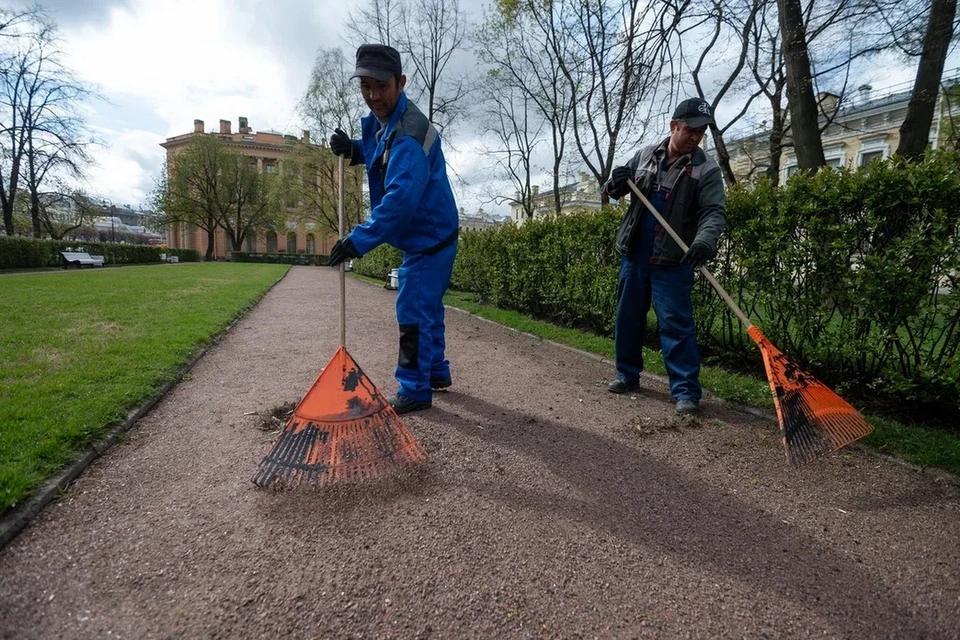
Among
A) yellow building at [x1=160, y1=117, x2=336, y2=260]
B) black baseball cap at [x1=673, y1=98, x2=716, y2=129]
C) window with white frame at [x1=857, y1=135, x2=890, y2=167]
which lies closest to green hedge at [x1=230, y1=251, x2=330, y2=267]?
yellow building at [x1=160, y1=117, x2=336, y2=260]

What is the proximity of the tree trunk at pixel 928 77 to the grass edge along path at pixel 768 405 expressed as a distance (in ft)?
17.3

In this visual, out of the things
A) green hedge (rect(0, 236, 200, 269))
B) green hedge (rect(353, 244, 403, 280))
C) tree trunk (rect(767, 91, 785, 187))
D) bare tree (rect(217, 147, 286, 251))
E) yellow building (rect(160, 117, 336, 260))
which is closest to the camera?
tree trunk (rect(767, 91, 785, 187))

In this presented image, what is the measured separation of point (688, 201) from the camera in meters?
3.41

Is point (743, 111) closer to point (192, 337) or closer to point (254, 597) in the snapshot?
point (192, 337)

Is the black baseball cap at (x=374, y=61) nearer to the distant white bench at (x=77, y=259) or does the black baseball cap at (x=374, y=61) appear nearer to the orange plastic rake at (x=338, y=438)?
the orange plastic rake at (x=338, y=438)

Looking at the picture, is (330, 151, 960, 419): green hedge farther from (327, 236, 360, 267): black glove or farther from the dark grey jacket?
(327, 236, 360, 267): black glove

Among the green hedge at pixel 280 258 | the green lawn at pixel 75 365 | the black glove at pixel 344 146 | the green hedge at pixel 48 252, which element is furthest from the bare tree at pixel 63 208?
the black glove at pixel 344 146

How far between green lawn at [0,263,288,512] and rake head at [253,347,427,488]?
40.6 inches

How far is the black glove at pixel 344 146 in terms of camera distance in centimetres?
342

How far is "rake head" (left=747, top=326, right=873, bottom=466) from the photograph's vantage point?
8.34 ft

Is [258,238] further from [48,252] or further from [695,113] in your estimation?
[695,113]

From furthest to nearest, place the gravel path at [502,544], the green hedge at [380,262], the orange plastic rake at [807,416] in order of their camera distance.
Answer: the green hedge at [380,262], the orange plastic rake at [807,416], the gravel path at [502,544]

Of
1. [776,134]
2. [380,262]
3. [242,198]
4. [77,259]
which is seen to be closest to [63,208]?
[242,198]

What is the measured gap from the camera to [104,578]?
1590 mm
